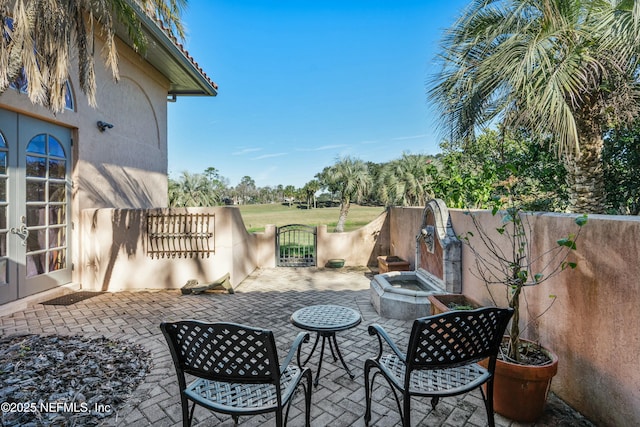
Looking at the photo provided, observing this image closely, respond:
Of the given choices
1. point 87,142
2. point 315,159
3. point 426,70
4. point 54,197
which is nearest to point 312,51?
point 426,70

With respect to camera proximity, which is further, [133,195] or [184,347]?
[133,195]

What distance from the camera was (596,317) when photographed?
2361 millimetres

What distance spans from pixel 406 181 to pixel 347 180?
310 cm

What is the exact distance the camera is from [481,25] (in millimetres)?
5863

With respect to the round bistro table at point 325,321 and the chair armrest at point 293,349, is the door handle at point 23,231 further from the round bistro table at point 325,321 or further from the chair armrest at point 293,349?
the chair armrest at point 293,349

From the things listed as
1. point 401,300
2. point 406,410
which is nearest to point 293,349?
point 406,410

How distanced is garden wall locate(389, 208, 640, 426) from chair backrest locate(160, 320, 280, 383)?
2.33 metres

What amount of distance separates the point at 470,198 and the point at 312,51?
36.7 feet

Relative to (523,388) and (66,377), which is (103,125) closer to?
(66,377)

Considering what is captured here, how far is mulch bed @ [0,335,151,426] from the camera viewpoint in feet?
8.35

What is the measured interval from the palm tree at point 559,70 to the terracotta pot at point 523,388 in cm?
398

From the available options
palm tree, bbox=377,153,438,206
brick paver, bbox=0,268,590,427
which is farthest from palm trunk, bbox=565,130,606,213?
palm tree, bbox=377,153,438,206

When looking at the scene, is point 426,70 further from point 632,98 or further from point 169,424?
point 169,424

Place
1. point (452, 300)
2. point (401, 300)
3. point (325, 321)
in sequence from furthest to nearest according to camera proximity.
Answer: point (401, 300), point (452, 300), point (325, 321)
